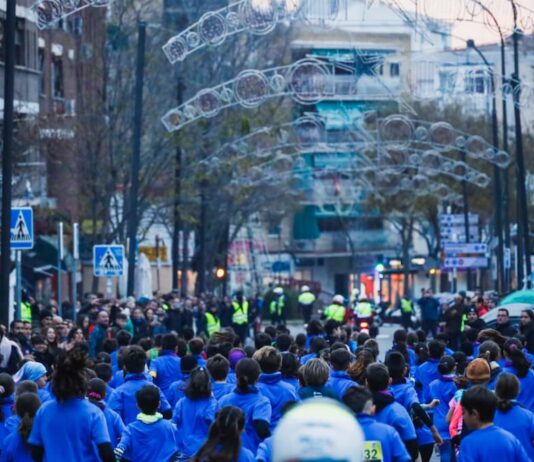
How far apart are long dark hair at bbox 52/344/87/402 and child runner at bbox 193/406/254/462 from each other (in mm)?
2074

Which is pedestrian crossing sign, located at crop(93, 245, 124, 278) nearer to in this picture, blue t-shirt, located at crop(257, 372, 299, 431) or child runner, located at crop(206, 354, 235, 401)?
child runner, located at crop(206, 354, 235, 401)

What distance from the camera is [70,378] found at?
10.8 m

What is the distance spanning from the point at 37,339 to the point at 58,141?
2450 cm

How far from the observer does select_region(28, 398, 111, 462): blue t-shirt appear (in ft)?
35.0

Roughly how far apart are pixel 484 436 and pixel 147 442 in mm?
3010

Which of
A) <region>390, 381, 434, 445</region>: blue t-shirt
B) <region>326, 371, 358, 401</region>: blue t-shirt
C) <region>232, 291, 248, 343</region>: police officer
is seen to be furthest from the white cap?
<region>232, 291, 248, 343</region>: police officer

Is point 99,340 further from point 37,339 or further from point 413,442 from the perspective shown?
point 413,442

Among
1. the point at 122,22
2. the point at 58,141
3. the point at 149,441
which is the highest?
the point at 122,22

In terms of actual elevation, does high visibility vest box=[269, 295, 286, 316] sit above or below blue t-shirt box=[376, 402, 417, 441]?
above

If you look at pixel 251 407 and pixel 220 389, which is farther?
pixel 220 389

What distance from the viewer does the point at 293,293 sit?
74438mm

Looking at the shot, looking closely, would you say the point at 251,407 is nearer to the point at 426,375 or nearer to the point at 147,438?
the point at 147,438

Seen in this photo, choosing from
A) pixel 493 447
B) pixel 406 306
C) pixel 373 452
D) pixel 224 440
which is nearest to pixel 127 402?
pixel 373 452

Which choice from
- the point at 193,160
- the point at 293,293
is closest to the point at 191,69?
the point at 193,160
